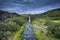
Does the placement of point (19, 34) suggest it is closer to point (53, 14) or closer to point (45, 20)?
point (45, 20)

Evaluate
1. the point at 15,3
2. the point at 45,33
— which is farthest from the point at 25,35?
the point at 15,3

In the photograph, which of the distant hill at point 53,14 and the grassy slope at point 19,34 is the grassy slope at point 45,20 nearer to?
the distant hill at point 53,14

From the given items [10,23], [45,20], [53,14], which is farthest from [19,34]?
[53,14]

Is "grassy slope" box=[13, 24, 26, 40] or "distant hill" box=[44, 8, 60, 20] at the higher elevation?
"distant hill" box=[44, 8, 60, 20]

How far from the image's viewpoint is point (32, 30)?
518 cm

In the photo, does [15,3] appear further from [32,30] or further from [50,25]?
[50,25]

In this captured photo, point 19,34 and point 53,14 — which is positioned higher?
point 53,14

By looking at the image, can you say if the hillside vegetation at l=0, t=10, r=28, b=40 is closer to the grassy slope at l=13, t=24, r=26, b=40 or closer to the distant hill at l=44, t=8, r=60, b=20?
the grassy slope at l=13, t=24, r=26, b=40

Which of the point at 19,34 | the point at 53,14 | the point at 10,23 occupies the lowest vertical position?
the point at 19,34

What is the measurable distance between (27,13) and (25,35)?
0.81 m

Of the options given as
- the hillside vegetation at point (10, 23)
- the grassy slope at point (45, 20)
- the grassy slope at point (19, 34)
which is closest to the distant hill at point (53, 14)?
the grassy slope at point (45, 20)

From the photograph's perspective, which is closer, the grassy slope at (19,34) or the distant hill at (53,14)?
the grassy slope at (19,34)

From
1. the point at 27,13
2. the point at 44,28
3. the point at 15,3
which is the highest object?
the point at 15,3

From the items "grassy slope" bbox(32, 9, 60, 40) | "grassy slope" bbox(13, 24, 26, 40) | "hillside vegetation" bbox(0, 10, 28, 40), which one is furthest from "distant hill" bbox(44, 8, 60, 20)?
"grassy slope" bbox(13, 24, 26, 40)
